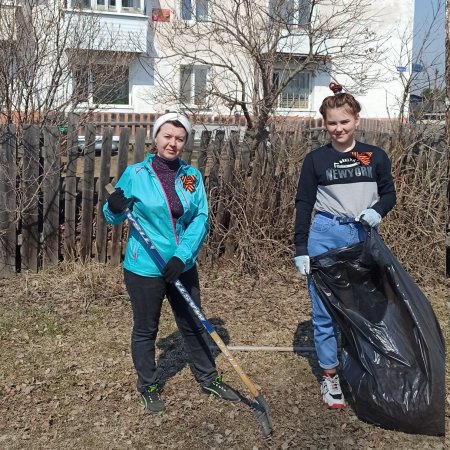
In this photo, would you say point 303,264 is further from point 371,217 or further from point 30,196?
point 30,196

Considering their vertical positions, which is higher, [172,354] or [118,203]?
[118,203]

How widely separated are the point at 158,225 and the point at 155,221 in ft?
0.09

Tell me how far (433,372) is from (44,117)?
15.5 ft

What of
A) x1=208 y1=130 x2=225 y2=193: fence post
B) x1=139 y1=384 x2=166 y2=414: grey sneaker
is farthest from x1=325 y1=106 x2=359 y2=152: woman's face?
x1=208 y1=130 x2=225 y2=193: fence post

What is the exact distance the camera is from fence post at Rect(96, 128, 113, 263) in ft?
17.4

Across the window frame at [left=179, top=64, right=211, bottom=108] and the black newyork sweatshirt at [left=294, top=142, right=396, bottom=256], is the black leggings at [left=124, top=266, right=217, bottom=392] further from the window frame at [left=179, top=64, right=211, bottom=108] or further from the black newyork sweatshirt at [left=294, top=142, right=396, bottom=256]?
the window frame at [left=179, top=64, right=211, bottom=108]

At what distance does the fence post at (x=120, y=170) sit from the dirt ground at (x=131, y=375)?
21 cm

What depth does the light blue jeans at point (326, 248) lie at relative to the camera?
311 cm

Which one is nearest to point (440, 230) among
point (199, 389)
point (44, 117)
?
point (199, 389)

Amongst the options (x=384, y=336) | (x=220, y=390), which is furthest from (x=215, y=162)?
(x=384, y=336)

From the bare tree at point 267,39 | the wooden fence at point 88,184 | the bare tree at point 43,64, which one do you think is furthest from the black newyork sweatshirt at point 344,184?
the bare tree at point 43,64

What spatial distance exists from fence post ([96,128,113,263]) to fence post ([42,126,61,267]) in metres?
0.39

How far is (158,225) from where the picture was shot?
9.98 ft

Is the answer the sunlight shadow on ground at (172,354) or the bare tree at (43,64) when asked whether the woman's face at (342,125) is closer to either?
the sunlight shadow on ground at (172,354)
